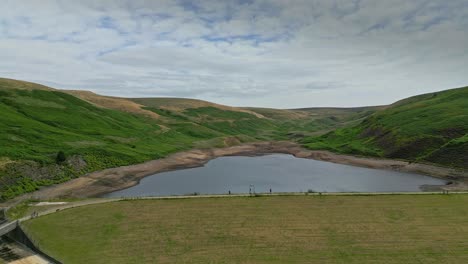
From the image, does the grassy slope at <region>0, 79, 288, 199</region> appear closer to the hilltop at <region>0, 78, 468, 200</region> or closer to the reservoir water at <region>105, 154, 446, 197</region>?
the hilltop at <region>0, 78, 468, 200</region>

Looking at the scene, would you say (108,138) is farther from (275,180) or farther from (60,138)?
(275,180)

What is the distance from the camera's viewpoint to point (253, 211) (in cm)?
5550

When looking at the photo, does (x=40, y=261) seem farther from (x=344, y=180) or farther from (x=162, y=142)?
(x=162, y=142)

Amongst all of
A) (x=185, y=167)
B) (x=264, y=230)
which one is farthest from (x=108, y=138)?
(x=264, y=230)

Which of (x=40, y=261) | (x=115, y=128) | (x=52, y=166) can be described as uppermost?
(x=115, y=128)

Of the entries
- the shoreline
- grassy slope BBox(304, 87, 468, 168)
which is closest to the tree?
the shoreline

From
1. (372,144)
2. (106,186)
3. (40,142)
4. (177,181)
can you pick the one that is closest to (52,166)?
(106,186)

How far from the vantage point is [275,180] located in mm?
95000

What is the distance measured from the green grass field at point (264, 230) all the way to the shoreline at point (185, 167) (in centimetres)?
2190

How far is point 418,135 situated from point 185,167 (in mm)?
86589

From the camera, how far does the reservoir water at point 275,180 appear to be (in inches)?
3191

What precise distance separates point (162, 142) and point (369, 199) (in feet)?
375

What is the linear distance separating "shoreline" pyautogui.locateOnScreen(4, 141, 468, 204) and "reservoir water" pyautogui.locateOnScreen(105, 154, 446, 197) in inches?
145

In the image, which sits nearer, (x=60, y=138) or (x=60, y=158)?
(x=60, y=158)
